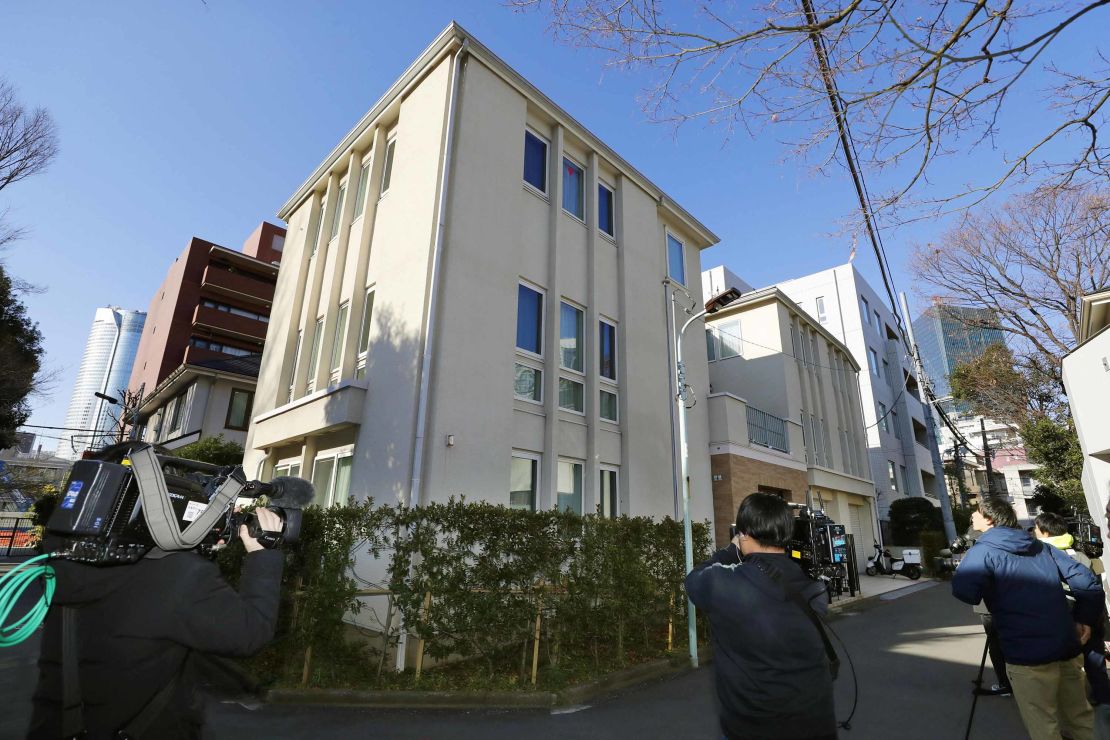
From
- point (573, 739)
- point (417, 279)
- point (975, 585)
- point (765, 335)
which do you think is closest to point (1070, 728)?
point (975, 585)

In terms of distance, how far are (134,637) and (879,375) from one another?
3701 cm

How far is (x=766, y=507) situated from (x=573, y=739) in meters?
3.77

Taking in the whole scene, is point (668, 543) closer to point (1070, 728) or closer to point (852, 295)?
point (1070, 728)

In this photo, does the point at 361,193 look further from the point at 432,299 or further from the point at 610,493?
the point at 610,493

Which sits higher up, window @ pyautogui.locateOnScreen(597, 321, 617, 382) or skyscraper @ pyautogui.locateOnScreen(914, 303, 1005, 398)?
skyscraper @ pyautogui.locateOnScreen(914, 303, 1005, 398)

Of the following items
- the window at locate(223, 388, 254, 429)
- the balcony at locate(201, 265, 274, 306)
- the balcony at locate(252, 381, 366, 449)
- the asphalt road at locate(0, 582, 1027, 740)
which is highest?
the balcony at locate(201, 265, 274, 306)

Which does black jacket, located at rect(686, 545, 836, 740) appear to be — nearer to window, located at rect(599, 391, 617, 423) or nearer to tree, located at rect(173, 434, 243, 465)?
window, located at rect(599, 391, 617, 423)

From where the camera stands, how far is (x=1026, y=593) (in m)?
3.59

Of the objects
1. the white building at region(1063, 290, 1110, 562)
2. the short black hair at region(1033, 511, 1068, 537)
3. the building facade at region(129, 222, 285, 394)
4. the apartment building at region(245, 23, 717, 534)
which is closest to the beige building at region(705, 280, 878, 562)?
the apartment building at region(245, 23, 717, 534)

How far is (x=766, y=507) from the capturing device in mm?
2746

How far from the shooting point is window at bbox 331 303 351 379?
11.3 m

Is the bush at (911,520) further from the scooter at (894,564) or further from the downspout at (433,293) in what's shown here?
the downspout at (433,293)

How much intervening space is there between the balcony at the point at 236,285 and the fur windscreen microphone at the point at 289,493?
134 feet

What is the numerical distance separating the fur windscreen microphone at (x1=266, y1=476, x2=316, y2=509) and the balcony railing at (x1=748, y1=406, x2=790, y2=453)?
49.5ft
